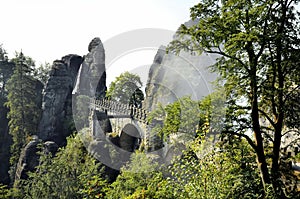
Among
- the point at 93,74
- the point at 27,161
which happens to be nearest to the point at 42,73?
the point at 93,74

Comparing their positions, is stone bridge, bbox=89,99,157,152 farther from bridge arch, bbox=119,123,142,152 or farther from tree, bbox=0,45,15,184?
tree, bbox=0,45,15,184

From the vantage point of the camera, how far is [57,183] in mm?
16828

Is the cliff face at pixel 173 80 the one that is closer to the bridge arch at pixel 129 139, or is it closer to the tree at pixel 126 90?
the tree at pixel 126 90

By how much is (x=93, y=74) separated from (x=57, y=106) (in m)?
7.30

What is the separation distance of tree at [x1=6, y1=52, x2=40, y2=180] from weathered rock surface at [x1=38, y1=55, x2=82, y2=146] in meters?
1.70

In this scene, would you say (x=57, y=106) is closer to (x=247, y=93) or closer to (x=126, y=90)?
(x=126, y=90)

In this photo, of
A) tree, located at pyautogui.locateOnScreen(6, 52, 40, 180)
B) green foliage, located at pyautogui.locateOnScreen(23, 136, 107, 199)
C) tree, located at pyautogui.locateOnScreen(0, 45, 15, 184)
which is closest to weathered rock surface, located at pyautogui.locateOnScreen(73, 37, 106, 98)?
tree, located at pyautogui.locateOnScreen(6, 52, 40, 180)

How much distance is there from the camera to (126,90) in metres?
42.8

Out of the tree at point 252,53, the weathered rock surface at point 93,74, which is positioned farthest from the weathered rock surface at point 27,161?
the tree at point 252,53

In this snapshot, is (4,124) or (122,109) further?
(4,124)

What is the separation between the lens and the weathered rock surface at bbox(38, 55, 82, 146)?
36688 mm

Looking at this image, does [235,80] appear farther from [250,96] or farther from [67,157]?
[67,157]

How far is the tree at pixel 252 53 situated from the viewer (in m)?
7.19

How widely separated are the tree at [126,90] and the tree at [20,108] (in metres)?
10.1
